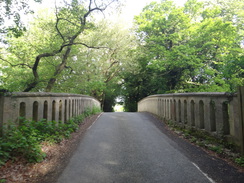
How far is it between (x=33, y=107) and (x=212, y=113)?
542 cm

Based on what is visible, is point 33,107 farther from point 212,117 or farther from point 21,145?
point 212,117

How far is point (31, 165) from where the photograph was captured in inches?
163

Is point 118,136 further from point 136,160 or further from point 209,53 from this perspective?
point 209,53

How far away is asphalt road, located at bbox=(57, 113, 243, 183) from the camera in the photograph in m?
3.66

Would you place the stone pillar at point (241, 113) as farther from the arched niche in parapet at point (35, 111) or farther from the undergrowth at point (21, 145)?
the arched niche in parapet at point (35, 111)

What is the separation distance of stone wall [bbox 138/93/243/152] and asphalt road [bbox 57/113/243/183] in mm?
859

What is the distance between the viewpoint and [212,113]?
18.7ft

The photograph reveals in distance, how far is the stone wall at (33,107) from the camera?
461 centimetres

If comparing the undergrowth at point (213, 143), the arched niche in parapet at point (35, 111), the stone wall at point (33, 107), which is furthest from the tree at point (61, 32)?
the undergrowth at point (213, 143)

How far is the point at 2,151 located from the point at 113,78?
81.0 feet

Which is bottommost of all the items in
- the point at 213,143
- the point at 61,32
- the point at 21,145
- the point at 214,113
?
the point at 213,143

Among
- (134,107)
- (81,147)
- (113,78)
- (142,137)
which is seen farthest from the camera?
(134,107)

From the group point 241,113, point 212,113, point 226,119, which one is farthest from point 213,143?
point 241,113

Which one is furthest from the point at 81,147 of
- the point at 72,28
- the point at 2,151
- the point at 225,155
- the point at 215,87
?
the point at 215,87
